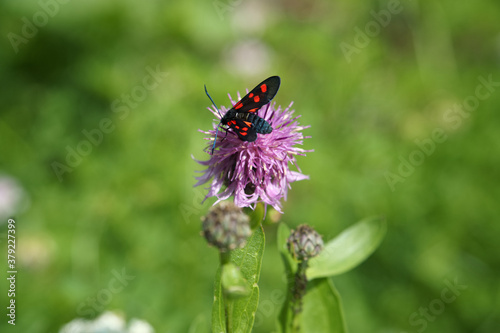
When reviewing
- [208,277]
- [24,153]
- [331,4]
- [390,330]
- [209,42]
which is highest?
[331,4]

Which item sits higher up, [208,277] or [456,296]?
[208,277]

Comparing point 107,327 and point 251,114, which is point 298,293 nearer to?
point 251,114

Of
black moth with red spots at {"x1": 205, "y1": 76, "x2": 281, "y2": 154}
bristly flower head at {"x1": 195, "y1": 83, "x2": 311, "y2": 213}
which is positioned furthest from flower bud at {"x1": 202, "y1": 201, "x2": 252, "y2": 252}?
black moth with red spots at {"x1": 205, "y1": 76, "x2": 281, "y2": 154}

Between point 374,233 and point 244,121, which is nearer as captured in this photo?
point 244,121

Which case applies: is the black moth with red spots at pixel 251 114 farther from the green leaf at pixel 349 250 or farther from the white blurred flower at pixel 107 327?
the white blurred flower at pixel 107 327

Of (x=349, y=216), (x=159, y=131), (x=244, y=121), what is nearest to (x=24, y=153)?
(x=159, y=131)

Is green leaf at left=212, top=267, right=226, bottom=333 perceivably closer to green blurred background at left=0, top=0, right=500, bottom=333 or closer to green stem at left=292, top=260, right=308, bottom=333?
green stem at left=292, top=260, right=308, bottom=333

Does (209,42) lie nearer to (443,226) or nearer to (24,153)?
(24,153)
